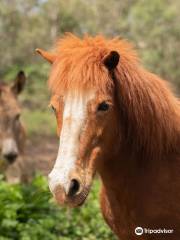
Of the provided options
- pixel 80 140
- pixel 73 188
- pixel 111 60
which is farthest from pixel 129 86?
pixel 73 188

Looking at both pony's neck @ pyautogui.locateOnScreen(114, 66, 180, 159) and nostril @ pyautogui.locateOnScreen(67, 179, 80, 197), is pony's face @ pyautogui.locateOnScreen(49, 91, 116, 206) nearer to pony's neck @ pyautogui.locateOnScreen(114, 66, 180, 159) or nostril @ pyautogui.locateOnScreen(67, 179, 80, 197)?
nostril @ pyautogui.locateOnScreen(67, 179, 80, 197)

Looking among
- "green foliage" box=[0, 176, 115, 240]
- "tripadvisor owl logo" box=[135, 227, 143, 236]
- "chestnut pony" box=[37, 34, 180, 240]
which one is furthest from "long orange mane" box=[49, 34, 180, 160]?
"green foliage" box=[0, 176, 115, 240]

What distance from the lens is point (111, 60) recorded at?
364 centimetres

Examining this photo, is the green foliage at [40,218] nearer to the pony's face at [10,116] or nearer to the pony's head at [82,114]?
the pony's face at [10,116]

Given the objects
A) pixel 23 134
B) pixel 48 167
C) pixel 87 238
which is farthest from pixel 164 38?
pixel 87 238

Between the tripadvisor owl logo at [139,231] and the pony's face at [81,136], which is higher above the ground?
the pony's face at [81,136]

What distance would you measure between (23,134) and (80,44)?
5.15 m

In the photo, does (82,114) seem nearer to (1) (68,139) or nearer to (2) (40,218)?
(1) (68,139)

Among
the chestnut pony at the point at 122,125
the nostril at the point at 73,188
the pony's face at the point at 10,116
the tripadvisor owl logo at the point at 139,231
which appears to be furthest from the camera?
the pony's face at the point at 10,116

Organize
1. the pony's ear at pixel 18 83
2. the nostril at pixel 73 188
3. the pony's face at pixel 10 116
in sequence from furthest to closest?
the pony's ear at pixel 18 83, the pony's face at pixel 10 116, the nostril at pixel 73 188

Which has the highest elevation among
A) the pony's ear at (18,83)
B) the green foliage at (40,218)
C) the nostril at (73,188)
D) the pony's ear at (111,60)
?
the pony's ear at (18,83)

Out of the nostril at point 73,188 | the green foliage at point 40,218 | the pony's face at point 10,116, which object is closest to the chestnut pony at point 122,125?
the nostril at point 73,188

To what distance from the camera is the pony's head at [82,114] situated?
3318 mm

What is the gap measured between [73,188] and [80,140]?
33 centimetres
